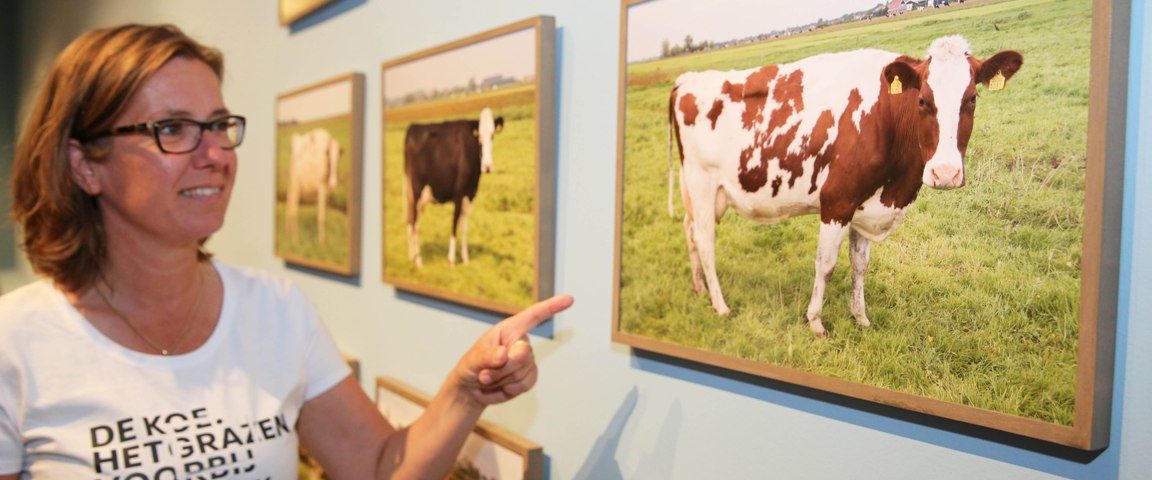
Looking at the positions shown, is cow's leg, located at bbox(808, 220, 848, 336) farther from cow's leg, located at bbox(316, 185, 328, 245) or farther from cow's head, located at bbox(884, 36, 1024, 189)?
cow's leg, located at bbox(316, 185, 328, 245)

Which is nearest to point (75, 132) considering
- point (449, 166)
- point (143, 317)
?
point (143, 317)

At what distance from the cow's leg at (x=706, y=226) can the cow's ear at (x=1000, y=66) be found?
33cm

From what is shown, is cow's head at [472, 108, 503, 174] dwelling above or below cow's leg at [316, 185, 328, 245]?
above

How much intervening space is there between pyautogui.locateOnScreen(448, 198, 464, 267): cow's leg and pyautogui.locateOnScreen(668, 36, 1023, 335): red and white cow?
0.52m

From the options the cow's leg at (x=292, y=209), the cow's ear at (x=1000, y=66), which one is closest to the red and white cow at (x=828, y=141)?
the cow's ear at (x=1000, y=66)

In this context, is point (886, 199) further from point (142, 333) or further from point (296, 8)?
point (296, 8)

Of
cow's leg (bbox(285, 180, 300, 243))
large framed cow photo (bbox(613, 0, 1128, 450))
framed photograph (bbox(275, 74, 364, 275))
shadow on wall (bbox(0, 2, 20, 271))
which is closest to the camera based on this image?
large framed cow photo (bbox(613, 0, 1128, 450))

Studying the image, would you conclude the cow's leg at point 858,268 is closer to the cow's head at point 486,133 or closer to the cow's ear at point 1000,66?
the cow's ear at point 1000,66

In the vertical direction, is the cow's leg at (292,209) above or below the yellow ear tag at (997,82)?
below

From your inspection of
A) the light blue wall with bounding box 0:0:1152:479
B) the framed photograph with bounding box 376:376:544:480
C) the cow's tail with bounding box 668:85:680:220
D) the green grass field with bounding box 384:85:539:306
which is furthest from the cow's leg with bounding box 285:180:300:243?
the cow's tail with bounding box 668:85:680:220

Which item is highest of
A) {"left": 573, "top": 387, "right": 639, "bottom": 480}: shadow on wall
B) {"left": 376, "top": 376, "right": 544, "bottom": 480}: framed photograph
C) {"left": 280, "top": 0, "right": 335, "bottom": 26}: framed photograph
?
{"left": 280, "top": 0, "right": 335, "bottom": 26}: framed photograph

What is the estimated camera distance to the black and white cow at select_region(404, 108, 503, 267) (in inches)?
55.1

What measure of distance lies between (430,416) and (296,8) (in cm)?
127

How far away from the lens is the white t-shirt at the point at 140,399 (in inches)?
40.6
